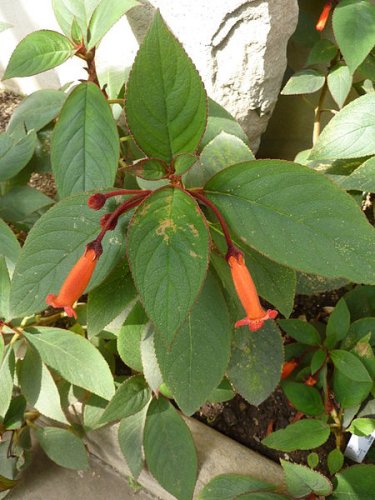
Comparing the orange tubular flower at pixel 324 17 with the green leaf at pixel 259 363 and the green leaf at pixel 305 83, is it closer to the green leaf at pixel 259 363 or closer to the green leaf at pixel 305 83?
the green leaf at pixel 305 83

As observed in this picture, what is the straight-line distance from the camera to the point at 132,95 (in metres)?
0.66

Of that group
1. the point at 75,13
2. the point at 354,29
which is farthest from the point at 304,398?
the point at 75,13

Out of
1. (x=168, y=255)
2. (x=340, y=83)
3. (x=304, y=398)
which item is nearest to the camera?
(x=168, y=255)

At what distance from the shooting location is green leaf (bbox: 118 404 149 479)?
3.97 ft

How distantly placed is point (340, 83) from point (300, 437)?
83 centimetres

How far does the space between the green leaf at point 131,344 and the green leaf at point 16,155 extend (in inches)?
15.7

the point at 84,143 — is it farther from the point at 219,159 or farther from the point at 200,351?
the point at 200,351

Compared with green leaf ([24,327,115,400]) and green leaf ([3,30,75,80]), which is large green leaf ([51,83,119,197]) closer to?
green leaf ([3,30,75,80])

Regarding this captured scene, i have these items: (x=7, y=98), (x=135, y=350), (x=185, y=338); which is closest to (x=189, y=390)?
(x=185, y=338)

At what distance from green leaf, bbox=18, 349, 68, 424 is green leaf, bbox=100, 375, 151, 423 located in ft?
0.31

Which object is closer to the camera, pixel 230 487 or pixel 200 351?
pixel 200 351

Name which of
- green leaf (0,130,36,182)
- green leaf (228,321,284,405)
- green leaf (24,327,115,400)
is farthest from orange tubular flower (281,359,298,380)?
green leaf (0,130,36,182)

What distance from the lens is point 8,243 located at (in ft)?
3.55

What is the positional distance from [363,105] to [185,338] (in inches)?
23.5
